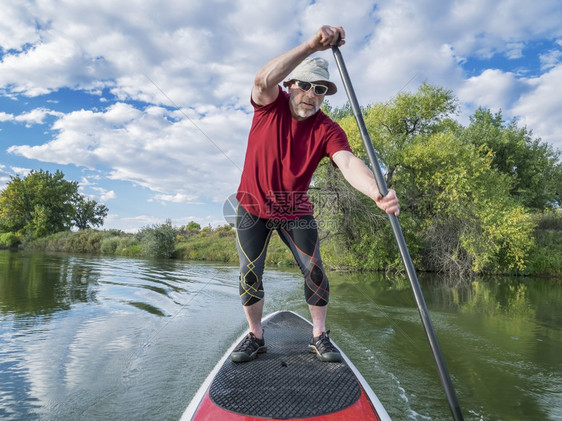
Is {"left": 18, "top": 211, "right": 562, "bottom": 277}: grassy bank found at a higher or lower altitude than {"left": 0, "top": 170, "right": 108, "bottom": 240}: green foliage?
lower

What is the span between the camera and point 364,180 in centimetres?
209

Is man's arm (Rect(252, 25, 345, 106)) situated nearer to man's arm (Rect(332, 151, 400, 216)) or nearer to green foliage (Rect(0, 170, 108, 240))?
man's arm (Rect(332, 151, 400, 216))

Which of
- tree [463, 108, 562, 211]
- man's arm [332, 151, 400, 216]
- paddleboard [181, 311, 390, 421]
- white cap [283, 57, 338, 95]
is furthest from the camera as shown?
tree [463, 108, 562, 211]

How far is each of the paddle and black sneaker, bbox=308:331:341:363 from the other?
2.39 ft

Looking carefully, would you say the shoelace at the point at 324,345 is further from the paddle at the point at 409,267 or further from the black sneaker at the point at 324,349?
the paddle at the point at 409,267


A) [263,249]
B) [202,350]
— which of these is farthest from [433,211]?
[263,249]

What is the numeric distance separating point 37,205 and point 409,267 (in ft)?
138

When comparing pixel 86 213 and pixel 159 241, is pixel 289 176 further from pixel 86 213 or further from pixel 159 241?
pixel 86 213

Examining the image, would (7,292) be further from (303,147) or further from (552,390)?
(552,390)

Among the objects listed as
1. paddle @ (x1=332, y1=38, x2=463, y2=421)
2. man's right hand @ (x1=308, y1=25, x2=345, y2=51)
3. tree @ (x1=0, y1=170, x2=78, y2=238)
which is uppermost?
tree @ (x1=0, y1=170, x2=78, y2=238)

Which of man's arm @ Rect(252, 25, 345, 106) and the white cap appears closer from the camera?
man's arm @ Rect(252, 25, 345, 106)

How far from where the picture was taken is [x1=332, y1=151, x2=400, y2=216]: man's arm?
1878 mm

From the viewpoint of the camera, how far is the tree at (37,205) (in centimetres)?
3425

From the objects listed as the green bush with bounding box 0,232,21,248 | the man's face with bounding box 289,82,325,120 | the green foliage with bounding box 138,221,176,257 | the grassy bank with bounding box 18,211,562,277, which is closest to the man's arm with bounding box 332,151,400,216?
the man's face with bounding box 289,82,325,120
